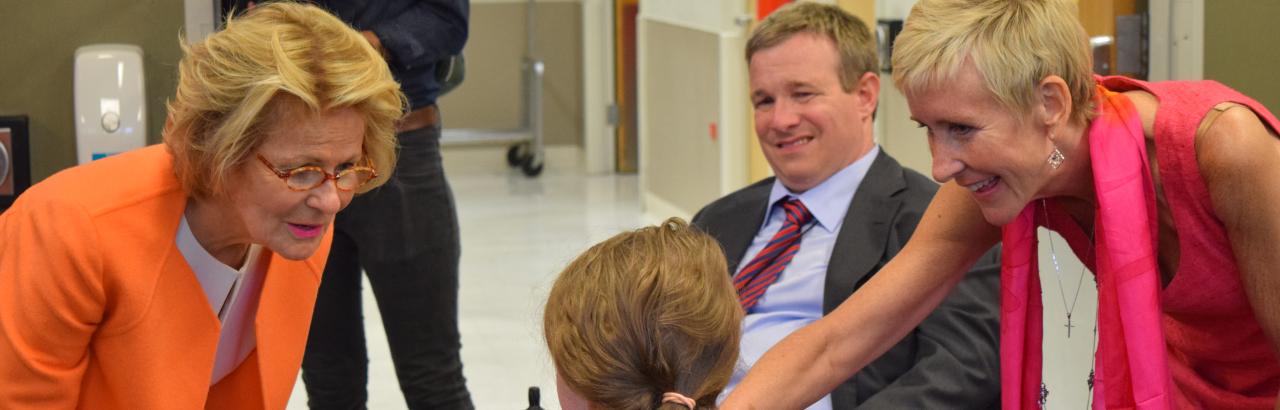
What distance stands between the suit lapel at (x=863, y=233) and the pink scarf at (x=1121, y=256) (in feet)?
1.31

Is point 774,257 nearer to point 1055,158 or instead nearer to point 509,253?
point 1055,158

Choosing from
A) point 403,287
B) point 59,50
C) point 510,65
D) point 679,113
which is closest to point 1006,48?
point 403,287

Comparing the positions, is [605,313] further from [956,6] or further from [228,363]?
[228,363]

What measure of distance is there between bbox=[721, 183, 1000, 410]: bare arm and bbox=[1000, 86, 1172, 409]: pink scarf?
0.07 meters

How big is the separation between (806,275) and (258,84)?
1.02 metres

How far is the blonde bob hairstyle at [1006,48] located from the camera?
60.3 inches

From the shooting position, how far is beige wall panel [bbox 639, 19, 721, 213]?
19.2 ft

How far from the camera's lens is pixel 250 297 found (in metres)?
1.93

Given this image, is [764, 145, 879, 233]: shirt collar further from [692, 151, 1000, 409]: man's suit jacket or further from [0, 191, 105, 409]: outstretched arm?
[0, 191, 105, 409]: outstretched arm

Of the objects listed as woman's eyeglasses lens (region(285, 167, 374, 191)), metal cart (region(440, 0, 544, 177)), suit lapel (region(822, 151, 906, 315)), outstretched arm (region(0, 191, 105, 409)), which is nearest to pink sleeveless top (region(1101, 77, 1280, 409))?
suit lapel (region(822, 151, 906, 315))

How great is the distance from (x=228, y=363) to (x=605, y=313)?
2.30ft

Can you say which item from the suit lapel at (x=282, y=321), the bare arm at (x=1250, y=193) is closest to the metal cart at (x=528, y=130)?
the suit lapel at (x=282, y=321)

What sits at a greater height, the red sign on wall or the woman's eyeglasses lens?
the red sign on wall

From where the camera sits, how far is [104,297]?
66.4 inches
